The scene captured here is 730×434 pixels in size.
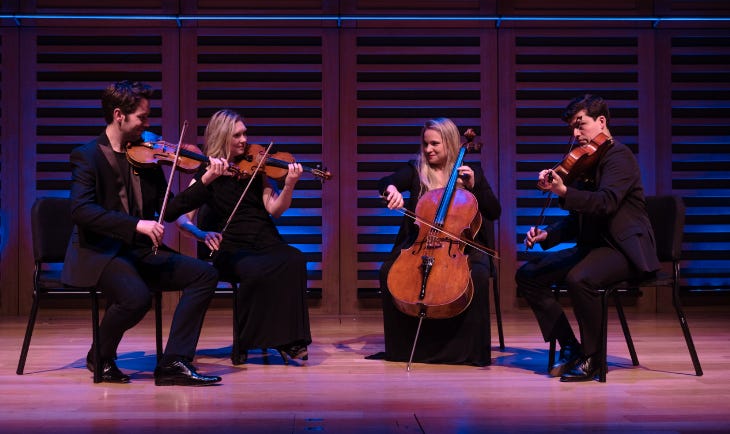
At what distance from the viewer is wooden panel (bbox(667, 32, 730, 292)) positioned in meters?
5.89

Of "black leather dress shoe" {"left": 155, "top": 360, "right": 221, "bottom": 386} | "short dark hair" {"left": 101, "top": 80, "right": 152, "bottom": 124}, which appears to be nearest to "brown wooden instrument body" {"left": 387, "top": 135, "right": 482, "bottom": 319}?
"black leather dress shoe" {"left": 155, "top": 360, "right": 221, "bottom": 386}

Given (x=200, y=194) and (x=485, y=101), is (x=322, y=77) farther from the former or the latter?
(x=200, y=194)

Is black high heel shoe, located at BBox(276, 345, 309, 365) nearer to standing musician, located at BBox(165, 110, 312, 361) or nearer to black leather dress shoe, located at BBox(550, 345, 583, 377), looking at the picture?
standing musician, located at BBox(165, 110, 312, 361)

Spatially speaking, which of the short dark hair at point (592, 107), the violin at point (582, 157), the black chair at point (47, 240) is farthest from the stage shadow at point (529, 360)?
the black chair at point (47, 240)

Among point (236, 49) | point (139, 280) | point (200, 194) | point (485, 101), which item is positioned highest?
point (236, 49)

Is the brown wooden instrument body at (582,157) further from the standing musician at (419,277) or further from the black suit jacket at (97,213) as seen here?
the black suit jacket at (97,213)

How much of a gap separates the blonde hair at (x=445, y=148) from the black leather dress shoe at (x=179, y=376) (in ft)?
4.59

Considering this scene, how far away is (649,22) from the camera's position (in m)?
5.86

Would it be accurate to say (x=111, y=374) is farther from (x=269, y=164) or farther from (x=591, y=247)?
(x=591, y=247)

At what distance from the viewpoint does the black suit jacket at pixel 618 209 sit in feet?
10.8

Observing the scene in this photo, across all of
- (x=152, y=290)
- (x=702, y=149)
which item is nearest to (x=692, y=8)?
(x=702, y=149)

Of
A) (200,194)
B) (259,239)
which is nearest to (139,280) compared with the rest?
(200,194)

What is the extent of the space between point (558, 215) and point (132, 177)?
11.5ft

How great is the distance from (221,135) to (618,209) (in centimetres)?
192
